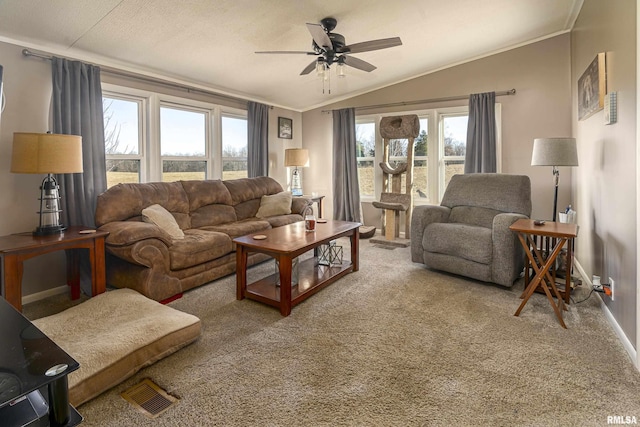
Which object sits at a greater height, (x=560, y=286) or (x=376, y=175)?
(x=376, y=175)

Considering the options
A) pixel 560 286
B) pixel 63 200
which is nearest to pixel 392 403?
pixel 560 286

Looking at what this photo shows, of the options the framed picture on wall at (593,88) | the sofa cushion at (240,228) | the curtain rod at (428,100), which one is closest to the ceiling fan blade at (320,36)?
the sofa cushion at (240,228)

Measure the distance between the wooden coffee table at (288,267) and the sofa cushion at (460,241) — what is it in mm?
769

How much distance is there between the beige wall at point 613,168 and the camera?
1.99m

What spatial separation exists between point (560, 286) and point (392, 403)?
2266 mm

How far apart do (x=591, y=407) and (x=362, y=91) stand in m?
5.00

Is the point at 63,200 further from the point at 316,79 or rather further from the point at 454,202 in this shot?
the point at 454,202

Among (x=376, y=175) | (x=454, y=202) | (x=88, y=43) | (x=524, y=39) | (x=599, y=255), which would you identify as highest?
(x=524, y=39)

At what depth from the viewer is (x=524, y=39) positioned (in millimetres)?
4270

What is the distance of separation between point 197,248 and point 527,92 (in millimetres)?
4454

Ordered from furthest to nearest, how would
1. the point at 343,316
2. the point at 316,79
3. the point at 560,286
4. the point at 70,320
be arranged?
the point at 316,79 < the point at 560,286 < the point at 343,316 < the point at 70,320

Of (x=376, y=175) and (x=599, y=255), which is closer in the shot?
(x=599, y=255)

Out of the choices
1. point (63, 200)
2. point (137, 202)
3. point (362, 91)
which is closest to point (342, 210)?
point (362, 91)

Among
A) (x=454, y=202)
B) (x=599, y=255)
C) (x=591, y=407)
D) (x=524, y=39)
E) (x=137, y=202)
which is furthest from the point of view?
(x=524, y=39)
